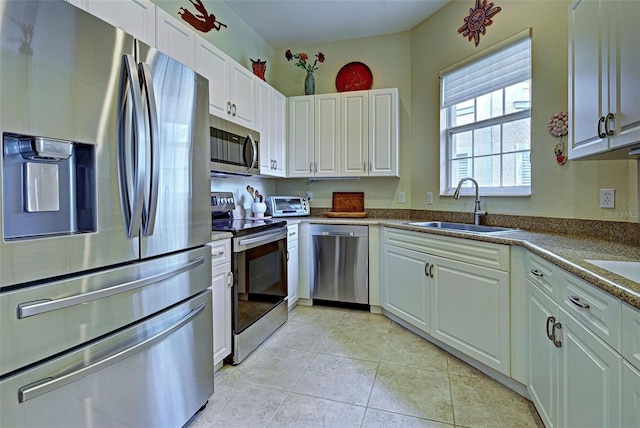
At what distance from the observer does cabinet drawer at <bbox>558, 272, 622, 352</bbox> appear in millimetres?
917

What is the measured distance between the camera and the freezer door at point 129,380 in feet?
3.10

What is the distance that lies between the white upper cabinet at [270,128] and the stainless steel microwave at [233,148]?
0.21 m

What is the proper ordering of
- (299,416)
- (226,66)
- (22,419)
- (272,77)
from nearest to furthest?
1. (22,419)
2. (299,416)
3. (226,66)
4. (272,77)

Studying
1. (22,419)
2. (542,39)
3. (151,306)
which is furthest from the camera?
(542,39)

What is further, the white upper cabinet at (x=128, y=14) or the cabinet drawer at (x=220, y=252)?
the cabinet drawer at (x=220, y=252)

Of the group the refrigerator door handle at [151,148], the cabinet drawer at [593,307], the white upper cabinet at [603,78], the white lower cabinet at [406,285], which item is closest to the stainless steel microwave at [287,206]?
the white lower cabinet at [406,285]

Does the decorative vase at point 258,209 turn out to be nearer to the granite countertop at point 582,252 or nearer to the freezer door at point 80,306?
the granite countertop at point 582,252

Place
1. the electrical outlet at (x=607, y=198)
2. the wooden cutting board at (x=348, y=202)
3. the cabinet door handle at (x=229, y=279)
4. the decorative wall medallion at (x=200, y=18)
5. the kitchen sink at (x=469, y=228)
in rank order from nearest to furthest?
the electrical outlet at (x=607, y=198)
the cabinet door handle at (x=229, y=279)
the kitchen sink at (x=469, y=228)
the decorative wall medallion at (x=200, y=18)
the wooden cutting board at (x=348, y=202)

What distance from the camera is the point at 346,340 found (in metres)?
2.51

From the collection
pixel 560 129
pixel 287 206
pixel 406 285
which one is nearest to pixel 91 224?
pixel 406 285

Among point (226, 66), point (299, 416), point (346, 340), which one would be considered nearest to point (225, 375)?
point (299, 416)

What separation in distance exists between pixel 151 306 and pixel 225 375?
37.5 inches

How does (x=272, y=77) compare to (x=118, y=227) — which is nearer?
(x=118, y=227)

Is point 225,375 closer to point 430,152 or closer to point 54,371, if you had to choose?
point 54,371
